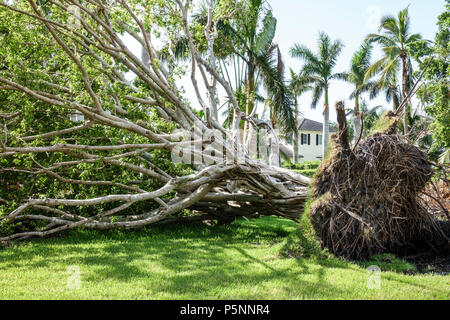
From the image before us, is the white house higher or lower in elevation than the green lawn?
higher

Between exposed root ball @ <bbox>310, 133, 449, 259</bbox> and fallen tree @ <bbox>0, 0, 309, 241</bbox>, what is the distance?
82.3 inches

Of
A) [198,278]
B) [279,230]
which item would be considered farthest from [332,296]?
[279,230]

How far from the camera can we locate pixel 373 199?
18.1 ft

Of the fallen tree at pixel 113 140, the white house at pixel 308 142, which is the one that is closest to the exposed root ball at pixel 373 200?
the fallen tree at pixel 113 140

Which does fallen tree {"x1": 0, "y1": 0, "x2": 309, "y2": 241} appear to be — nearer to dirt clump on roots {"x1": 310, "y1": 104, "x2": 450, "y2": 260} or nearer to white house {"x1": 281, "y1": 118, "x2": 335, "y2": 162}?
dirt clump on roots {"x1": 310, "y1": 104, "x2": 450, "y2": 260}

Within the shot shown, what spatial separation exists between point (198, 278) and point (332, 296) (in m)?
1.65

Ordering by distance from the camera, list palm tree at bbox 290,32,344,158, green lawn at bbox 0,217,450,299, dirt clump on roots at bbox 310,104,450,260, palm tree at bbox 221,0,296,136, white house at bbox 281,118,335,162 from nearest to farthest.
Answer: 1. green lawn at bbox 0,217,450,299
2. dirt clump on roots at bbox 310,104,450,260
3. palm tree at bbox 221,0,296,136
4. palm tree at bbox 290,32,344,158
5. white house at bbox 281,118,335,162

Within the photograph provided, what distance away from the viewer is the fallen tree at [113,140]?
279 inches

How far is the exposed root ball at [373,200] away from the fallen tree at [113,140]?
2091 millimetres

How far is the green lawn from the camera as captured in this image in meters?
3.93

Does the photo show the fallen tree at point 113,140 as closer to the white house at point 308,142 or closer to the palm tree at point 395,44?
the palm tree at point 395,44

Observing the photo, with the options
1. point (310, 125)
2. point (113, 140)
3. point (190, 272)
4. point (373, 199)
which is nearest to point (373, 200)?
point (373, 199)

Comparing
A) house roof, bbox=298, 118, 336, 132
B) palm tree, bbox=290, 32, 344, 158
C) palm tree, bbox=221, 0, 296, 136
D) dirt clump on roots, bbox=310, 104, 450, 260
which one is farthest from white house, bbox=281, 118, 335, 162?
dirt clump on roots, bbox=310, 104, 450, 260

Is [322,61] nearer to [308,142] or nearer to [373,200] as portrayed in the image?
[308,142]
